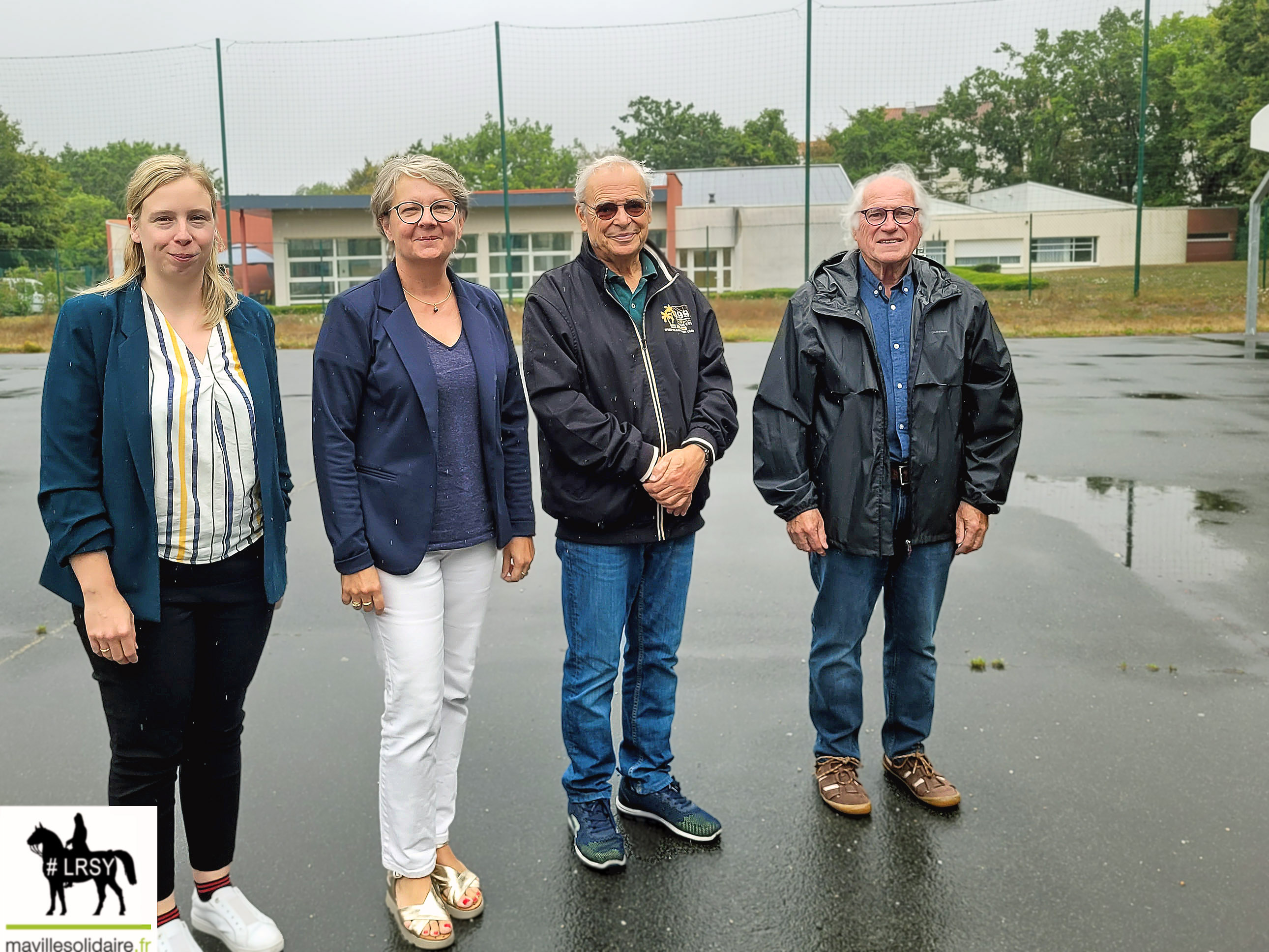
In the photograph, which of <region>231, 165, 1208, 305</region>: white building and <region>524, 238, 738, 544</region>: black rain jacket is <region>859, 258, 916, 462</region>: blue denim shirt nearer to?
<region>524, 238, 738, 544</region>: black rain jacket

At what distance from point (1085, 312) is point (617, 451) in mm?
20710

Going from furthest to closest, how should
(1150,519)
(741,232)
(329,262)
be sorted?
1. (741,232)
2. (329,262)
3. (1150,519)

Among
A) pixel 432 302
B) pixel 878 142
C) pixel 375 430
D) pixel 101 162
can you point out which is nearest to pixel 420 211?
pixel 432 302

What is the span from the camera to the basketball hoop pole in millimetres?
16875

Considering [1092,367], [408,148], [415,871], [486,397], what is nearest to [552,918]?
[415,871]

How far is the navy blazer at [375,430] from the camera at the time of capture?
2.79 m

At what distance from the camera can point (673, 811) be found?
132 inches

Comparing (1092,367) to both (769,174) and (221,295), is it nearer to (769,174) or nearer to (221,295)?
(221,295)

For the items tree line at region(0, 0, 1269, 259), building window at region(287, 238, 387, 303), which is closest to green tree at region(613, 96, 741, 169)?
tree line at region(0, 0, 1269, 259)

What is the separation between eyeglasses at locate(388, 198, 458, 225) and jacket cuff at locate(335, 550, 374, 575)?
0.87 m

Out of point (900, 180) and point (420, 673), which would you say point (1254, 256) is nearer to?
point (900, 180)

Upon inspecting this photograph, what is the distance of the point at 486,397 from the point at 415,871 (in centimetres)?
129

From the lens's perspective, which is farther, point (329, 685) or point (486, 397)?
point (329, 685)

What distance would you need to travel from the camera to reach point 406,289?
2.95 m
